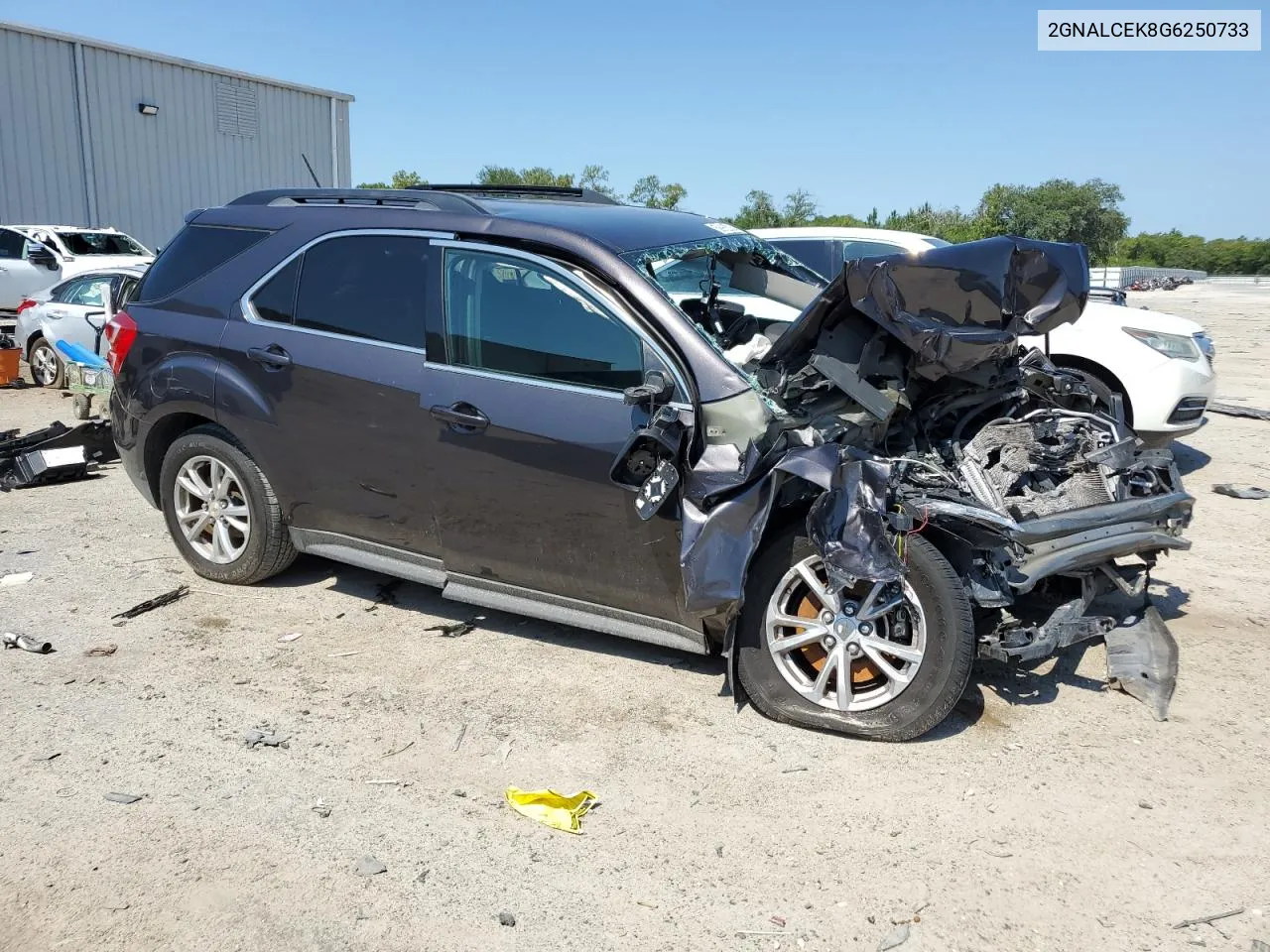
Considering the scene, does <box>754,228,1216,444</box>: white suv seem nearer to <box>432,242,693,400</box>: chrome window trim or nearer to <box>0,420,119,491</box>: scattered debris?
<box>432,242,693,400</box>: chrome window trim

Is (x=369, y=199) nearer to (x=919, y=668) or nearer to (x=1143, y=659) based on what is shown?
(x=919, y=668)

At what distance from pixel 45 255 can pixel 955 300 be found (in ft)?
58.7

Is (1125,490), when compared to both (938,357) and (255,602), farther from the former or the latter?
(255,602)

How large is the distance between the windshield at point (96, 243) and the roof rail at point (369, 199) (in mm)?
15028

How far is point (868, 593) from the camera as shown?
3699 millimetres

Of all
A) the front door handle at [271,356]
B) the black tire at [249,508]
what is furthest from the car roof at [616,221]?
the black tire at [249,508]

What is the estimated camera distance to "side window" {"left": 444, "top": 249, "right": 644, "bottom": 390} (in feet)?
13.2

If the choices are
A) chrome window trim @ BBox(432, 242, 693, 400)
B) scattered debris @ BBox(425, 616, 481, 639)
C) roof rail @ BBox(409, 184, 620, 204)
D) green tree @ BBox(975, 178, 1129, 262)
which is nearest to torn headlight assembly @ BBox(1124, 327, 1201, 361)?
roof rail @ BBox(409, 184, 620, 204)

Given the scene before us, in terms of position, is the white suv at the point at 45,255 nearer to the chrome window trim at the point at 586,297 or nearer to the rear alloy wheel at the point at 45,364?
the rear alloy wheel at the point at 45,364

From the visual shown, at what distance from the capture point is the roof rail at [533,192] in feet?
17.9

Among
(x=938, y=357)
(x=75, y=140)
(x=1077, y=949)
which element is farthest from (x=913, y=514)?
(x=75, y=140)

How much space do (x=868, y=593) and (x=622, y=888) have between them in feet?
4.57

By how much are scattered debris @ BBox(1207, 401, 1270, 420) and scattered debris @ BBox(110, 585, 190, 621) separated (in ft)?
31.2

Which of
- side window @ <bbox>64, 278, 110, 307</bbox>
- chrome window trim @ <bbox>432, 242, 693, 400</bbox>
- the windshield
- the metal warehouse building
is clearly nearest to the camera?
chrome window trim @ <bbox>432, 242, 693, 400</bbox>
